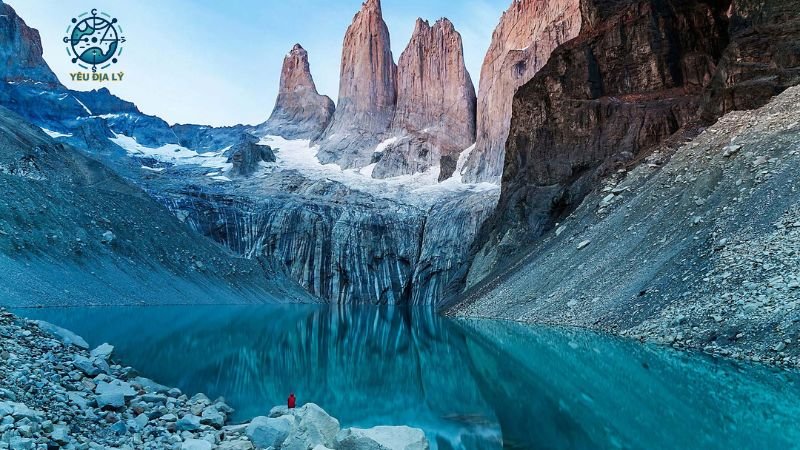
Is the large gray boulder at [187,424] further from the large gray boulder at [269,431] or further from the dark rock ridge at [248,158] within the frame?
the dark rock ridge at [248,158]

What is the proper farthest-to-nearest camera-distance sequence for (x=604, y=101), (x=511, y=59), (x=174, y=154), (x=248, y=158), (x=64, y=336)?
(x=174, y=154) → (x=248, y=158) → (x=511, y=59) → (x=604, y=101) → (x=64, y=336)

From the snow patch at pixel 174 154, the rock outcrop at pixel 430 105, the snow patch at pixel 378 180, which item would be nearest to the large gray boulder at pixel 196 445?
the snow patch at pixel 378 180

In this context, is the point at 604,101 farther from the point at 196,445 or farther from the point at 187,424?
the point at 196,445

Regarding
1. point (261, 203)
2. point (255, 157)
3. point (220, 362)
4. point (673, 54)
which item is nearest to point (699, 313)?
point (220, 362)

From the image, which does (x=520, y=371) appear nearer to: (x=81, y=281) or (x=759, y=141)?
(x=759, y=141)

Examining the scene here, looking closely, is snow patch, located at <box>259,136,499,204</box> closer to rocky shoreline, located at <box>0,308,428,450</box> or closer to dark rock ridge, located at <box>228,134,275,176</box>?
dark rock ridge, located at <box>228,134,275,176</box>

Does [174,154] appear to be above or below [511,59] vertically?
below

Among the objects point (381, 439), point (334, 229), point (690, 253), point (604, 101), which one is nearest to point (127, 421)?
point (381, 439)
